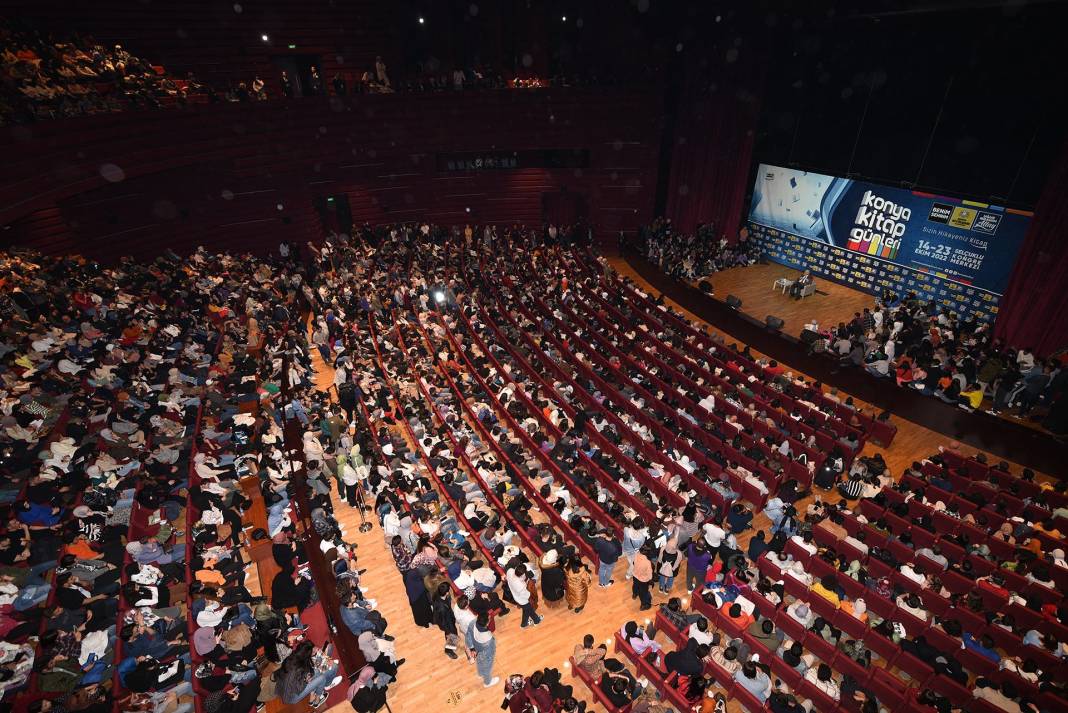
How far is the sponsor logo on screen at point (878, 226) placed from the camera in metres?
15.1

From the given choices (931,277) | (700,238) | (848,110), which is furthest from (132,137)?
(931,277)

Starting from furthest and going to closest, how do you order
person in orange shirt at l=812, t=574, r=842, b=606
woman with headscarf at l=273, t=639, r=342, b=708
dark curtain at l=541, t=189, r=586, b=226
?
dark curtain at l=541, t=189, r=586, b=226 → person in orange shirt at l=812, t=574, r=842, b=606 → woman with headscarf at l=273, t=639, r=342, b=708

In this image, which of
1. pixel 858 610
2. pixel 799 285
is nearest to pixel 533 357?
pixel 858 610

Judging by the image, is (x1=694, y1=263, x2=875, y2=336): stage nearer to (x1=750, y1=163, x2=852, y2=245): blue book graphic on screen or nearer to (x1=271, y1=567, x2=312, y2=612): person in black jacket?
(x1=750, y1=163, x2=852, y2=245): blue book graphic on screen

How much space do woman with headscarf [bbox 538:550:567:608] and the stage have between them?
11029 mm

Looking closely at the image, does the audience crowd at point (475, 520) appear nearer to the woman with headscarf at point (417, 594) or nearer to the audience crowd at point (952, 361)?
the woman with headscarf at point (417, 594)

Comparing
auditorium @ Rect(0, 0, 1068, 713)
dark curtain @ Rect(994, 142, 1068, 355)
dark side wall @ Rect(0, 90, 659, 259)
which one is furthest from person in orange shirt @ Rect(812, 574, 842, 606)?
dark side wall @ Rect(0, 90, 659, 259)

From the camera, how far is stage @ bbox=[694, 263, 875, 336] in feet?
51.0

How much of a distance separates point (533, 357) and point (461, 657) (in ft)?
24.4

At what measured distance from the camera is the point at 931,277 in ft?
47.9

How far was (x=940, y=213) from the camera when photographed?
46.0ft

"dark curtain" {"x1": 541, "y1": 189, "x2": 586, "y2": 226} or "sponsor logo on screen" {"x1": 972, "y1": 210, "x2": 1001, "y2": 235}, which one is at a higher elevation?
"sponsor logo on screen" {"x1": 972, "y1": 210, "x2": 1001, "y2": 235}

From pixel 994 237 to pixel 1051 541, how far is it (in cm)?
921

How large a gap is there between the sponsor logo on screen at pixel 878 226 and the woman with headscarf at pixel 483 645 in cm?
1620
